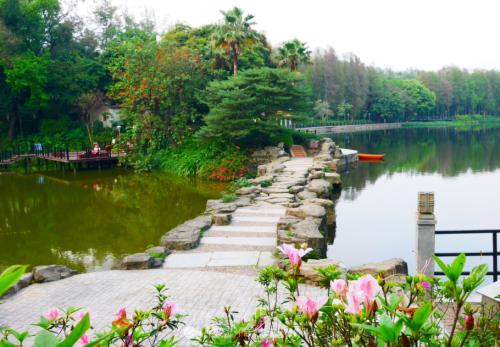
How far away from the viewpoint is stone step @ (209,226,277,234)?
35.5ft

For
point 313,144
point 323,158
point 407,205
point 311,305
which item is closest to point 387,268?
point 311,305

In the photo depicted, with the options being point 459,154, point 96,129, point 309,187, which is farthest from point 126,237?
point 459,154

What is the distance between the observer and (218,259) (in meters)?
8.98

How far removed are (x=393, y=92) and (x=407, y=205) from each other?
6664cm

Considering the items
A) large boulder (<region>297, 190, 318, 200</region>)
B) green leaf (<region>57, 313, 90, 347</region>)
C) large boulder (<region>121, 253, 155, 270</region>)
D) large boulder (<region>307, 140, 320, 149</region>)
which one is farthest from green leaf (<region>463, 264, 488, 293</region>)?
large boulder (<region>307, 140, 320, 149</region>)

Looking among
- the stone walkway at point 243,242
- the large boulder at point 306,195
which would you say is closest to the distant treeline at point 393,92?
the large boulder at point 306,195

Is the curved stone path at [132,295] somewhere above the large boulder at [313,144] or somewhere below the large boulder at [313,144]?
below

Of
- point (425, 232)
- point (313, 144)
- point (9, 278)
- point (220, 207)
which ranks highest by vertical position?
point (9, 278)

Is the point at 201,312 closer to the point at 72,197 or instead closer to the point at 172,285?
the point at 172,285

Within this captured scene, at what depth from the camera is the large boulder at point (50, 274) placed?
8.02 m

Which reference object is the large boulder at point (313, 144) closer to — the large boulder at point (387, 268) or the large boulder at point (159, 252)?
the large boulder at point (159, 252)

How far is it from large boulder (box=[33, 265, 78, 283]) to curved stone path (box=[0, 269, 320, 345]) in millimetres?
191

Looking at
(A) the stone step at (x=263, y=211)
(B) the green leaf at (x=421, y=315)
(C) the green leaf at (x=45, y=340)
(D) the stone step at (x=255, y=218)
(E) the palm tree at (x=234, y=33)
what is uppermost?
(E) the palm tree at (x=234, y=33)

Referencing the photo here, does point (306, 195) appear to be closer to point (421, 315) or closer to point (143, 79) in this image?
point (421, 315)
